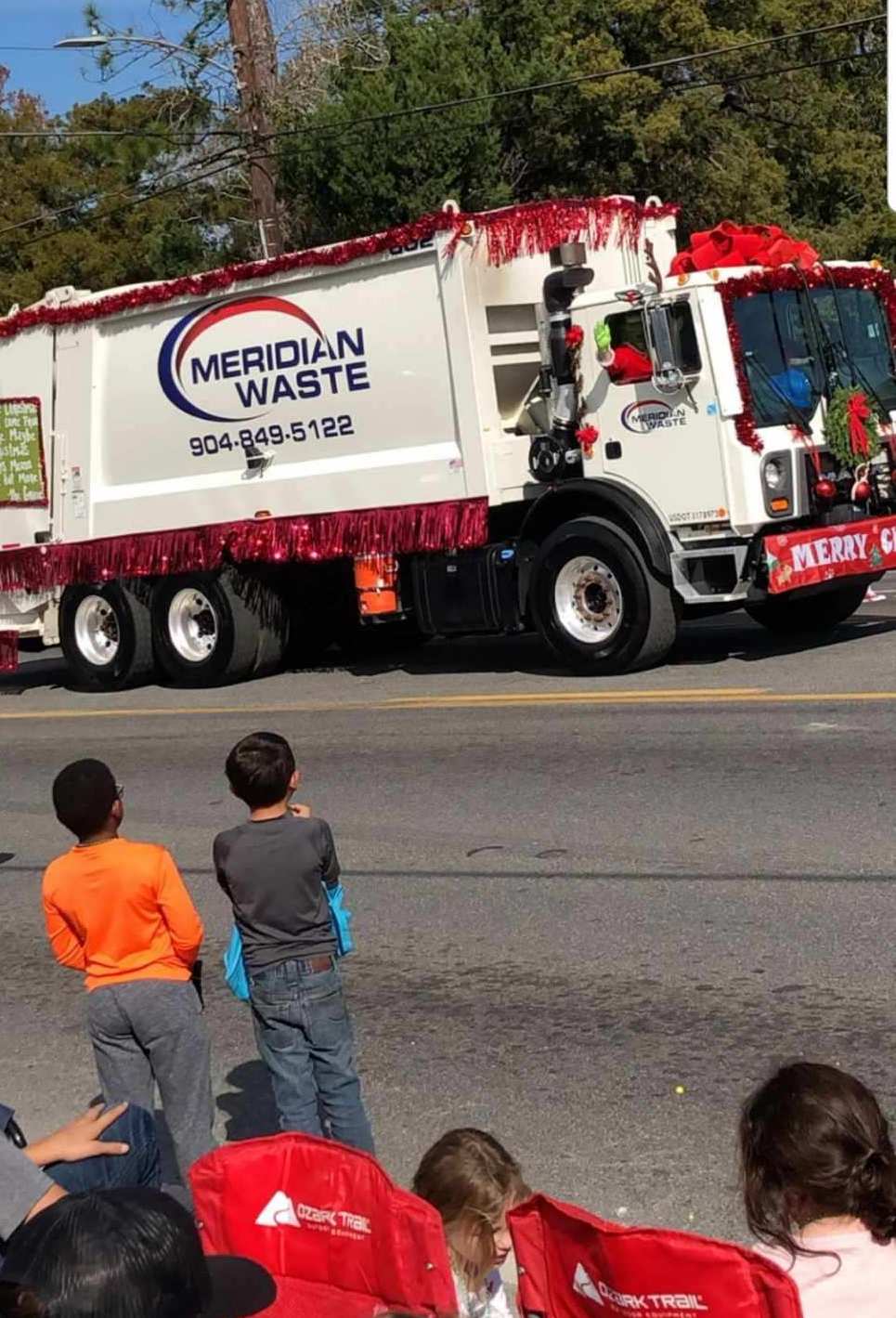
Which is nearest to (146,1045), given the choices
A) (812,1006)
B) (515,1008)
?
(515,1008)

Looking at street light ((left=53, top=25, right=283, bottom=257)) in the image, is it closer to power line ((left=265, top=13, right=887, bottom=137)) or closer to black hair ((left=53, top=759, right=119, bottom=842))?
power line ((left=265, top=13, right=887, bottom=137))

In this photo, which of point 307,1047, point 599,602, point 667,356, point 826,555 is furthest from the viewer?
point 599,602

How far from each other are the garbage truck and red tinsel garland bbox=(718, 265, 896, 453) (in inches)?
0.9

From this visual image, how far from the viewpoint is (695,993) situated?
21.4ft

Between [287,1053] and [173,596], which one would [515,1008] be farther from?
[173,596]

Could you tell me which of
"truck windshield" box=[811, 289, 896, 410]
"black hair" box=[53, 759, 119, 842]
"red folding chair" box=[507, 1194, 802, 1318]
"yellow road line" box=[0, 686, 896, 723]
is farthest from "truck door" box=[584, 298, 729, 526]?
"red folding chair" box=[507, 1194, 802, 1318]

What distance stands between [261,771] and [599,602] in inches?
346

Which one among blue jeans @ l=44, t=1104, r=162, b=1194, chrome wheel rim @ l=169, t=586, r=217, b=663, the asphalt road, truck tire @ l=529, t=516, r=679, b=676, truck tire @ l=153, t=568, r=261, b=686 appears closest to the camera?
blue jeans @ l=44, t=1104, r=162, b=1194

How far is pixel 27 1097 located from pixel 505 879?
109 inches

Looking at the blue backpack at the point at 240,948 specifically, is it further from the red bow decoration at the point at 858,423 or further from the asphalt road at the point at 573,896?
the red bow decoration at the point at 858,423

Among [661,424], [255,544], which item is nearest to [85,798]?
[661,424]

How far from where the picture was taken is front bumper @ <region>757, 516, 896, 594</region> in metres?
12.7

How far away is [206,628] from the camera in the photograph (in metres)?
16.1

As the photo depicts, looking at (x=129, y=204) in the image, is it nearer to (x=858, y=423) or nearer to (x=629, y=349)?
(x=629, y=349)
